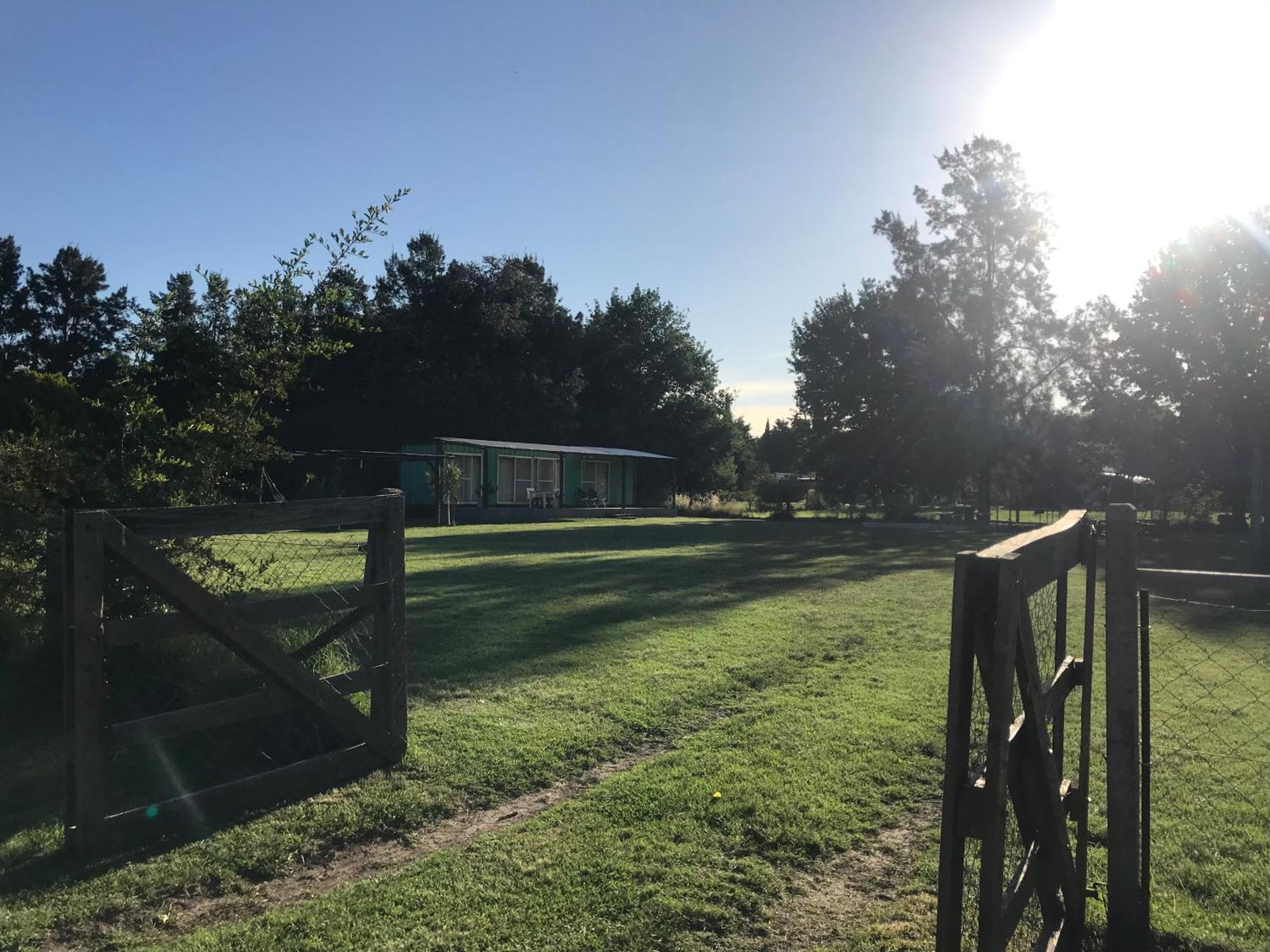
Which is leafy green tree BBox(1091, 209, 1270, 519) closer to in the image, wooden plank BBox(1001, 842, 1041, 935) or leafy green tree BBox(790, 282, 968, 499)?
leafy green tree BBox(790, 282, 968, 499)

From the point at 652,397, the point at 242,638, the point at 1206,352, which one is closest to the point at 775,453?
the point at 652,397

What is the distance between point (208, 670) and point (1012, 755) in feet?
15.5

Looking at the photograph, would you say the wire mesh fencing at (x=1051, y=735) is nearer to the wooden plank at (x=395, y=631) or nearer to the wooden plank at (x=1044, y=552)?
the wooden plank at (x=1044, y=552)

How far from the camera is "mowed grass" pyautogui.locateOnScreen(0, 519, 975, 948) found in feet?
10.8

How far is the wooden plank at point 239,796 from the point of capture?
13.1 ft

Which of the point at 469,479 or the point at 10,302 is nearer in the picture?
the point at 469,479

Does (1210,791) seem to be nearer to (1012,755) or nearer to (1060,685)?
(1060,685)

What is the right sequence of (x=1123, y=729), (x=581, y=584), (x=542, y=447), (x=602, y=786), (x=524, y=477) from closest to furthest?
(x=1123, y=729) < (x=602, y=786) < (x=581, y=584) < (x=542, y=447) < (x=524, y=477)

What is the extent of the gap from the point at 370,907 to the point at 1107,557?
2940 mm

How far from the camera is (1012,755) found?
2.41 meters

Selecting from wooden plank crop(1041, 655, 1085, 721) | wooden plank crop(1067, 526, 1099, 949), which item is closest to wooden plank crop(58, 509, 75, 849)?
wooden plank crop(1041, 655, 1085, 721)

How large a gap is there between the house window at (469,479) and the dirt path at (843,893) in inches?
1089

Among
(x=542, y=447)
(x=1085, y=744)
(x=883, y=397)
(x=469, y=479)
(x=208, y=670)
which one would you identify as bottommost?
(x=208, y=670)

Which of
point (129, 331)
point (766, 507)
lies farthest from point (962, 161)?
point (129, 331)
